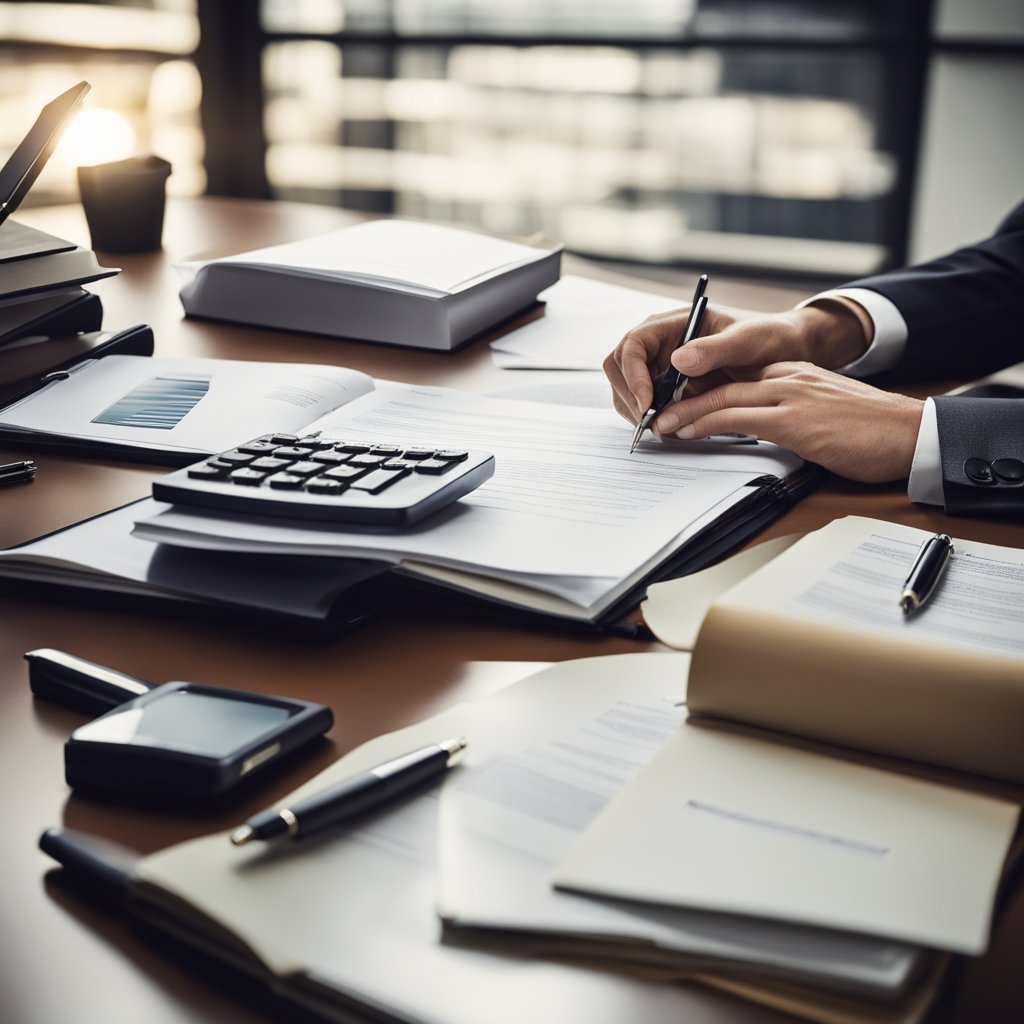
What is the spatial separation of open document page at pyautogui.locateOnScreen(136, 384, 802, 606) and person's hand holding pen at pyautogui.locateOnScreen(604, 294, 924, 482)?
2 centimetres

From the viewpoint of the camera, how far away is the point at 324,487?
66 centimetres

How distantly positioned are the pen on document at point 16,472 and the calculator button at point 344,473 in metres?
0.30

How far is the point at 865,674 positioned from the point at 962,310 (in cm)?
82

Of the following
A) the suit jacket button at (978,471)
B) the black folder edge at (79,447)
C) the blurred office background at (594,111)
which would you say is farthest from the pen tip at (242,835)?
the blurred office background at (594,111)

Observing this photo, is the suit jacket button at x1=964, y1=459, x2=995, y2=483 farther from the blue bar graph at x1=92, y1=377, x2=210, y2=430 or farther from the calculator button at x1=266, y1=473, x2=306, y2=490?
the blue bar graph at x1=92, y1=377, x2=210, y2=430

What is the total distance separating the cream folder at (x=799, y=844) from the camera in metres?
0.39

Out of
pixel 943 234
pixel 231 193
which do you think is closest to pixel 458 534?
pixel 943 234

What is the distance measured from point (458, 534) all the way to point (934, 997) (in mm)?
376

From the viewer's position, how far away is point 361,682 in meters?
0.58

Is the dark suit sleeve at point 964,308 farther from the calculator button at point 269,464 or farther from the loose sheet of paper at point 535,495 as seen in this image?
the calculator button at point 269,464

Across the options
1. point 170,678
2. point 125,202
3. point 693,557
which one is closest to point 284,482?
point 170,678

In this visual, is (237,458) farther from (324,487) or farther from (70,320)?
(70,320)

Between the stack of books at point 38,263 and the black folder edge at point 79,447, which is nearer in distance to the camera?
the black folder edge at point 79,447

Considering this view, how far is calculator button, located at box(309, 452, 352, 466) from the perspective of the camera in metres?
0.70
